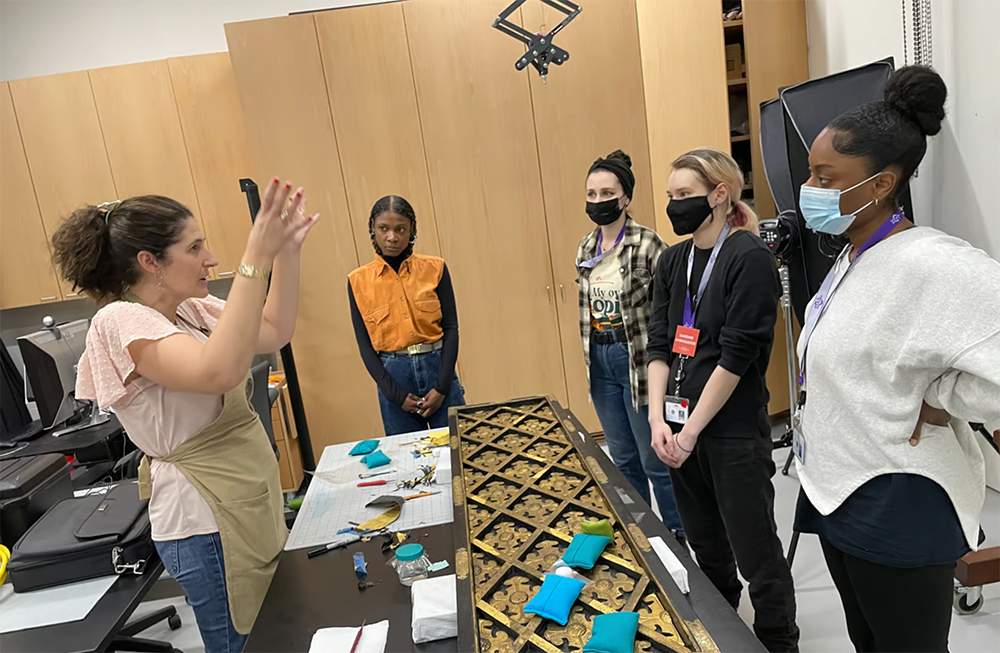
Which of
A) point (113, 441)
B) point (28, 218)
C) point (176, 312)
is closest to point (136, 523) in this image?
point (176, 312)

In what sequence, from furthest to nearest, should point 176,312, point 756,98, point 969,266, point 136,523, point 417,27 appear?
point 756,98 → point 417,27 → point 136,523 → point 176,312 → point 969,266

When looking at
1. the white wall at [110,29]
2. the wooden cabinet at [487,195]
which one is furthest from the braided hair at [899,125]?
the white wall at [110,29]

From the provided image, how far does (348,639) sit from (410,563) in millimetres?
230

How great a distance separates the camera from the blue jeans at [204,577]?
132 cm

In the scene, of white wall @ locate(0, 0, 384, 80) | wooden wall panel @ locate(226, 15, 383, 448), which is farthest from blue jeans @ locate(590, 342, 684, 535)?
white wall @ locate(0, 0, 384, 80)

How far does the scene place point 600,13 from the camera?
338 cm

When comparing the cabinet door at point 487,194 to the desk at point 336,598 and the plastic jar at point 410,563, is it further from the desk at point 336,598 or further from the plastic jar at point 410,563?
the plastic jar at point 410,563

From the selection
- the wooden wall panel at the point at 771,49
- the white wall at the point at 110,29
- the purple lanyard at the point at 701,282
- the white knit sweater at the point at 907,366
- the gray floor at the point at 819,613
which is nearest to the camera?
the white knit sweater at the point at 907,366

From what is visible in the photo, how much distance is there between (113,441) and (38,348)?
1.64 ft

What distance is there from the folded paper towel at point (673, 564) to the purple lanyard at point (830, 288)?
1.48ft

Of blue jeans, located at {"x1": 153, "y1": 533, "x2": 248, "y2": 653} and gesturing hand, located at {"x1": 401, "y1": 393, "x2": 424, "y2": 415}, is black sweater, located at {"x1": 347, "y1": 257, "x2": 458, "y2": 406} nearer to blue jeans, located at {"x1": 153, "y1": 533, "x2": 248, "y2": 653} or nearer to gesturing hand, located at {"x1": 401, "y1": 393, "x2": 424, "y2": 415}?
gesturing hand, located at {"x1": 401, "y1": 393, "x2": 424, "y2": 415}

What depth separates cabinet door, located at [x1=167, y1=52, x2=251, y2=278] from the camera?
11.7 ft

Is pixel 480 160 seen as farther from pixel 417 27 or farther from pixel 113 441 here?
pixel 113 441

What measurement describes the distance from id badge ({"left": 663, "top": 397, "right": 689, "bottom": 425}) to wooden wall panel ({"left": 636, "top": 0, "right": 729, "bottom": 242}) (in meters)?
2.39
